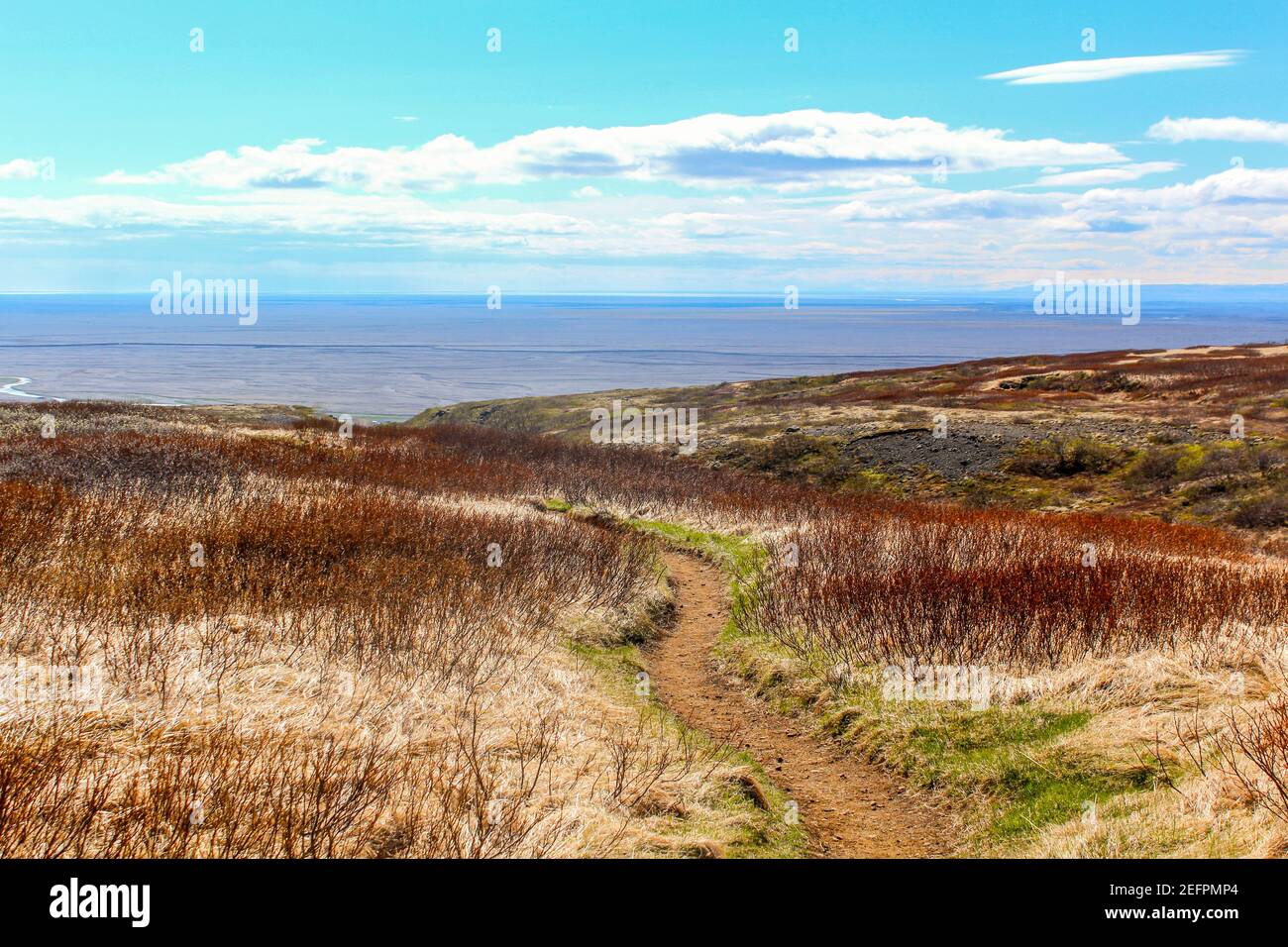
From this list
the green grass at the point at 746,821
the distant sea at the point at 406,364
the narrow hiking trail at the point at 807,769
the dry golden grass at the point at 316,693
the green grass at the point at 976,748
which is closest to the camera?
the dry golden grass at the point at 316,693

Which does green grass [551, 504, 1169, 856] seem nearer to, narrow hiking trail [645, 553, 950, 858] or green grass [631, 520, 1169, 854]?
green grass [631, 520, 1169, 854]

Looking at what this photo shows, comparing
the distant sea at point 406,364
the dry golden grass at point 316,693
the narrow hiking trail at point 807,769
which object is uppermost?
the distant sea at point 406,364

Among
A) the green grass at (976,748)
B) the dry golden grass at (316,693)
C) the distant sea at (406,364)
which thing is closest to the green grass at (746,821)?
the dry golden grass at (316,693)

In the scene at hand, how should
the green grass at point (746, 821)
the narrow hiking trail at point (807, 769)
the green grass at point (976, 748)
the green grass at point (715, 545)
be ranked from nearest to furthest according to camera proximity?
the green grass at point (746, 821), the green grass at point (976, 748), the narrow hiking trail at point (807, 769), the green grass at point (715, 545)

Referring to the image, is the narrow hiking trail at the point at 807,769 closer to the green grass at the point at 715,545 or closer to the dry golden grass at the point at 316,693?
the dry golden grass at the point at 316,693

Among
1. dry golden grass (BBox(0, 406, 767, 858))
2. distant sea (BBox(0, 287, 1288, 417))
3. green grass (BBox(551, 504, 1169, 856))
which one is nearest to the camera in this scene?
dry golden grass (BBox(0, 406, 767, 858))

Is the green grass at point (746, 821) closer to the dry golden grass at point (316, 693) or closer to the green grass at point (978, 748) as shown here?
the dry golden grass at point (316, 693)

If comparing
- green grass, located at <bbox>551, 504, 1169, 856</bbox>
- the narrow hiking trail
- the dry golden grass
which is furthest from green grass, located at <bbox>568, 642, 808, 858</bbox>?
green grass, located at <bbox>551, 504, 1169, 856</bbox>

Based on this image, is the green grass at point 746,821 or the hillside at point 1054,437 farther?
the hillside at point 1054,437

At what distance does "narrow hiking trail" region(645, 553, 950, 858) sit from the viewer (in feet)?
23.3

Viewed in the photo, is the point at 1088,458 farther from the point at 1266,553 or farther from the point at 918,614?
the point at 918,614

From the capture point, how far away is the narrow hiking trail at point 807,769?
7094 millimetres

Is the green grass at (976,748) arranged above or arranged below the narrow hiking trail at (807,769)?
above
